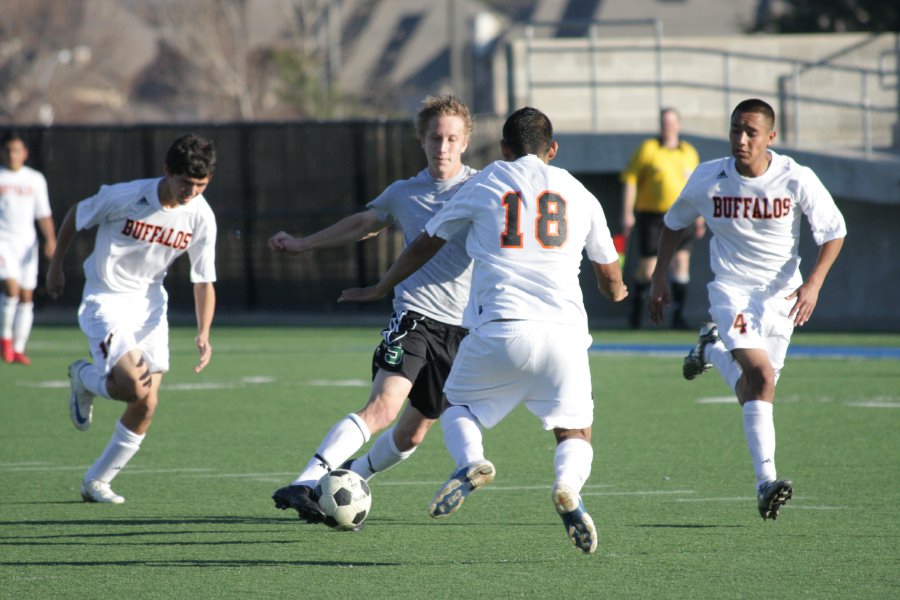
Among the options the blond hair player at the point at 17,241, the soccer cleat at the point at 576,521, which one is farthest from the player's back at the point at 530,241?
the blond hair player at the point at 17,241

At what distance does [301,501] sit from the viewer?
20.9 ft

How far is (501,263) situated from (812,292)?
1.89 m

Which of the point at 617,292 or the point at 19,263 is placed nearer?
the point at 617,292

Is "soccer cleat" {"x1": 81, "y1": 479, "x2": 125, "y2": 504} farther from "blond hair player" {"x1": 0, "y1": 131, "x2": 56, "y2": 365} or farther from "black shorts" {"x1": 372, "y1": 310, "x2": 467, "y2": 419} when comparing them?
"blond hair player" {"x1": 0, "y1": 131, "x2": 56, "y2": 365}

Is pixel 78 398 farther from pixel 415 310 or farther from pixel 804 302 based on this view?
pixel 804 302

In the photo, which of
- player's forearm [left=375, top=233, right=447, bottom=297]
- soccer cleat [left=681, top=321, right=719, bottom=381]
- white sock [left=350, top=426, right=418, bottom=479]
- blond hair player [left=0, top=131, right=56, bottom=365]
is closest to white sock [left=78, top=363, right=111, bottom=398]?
white sock [left=350, top=426, right=418, bottom=479]

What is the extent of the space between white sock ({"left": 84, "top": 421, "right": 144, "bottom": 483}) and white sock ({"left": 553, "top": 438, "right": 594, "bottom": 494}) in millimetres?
2821

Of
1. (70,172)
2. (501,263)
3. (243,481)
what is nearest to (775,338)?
(501,263)

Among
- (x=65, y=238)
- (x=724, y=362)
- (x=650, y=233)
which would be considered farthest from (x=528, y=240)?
(x=650, y=233)

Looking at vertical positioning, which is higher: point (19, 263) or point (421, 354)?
point (421, 354)

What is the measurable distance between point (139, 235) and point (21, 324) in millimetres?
7721

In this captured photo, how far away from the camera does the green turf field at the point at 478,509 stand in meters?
5.81

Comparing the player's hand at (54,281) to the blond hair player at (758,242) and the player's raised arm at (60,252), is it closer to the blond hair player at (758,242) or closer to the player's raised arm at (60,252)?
the player's raised arm at (60,252)

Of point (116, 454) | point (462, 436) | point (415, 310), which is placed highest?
point (415, 310)
